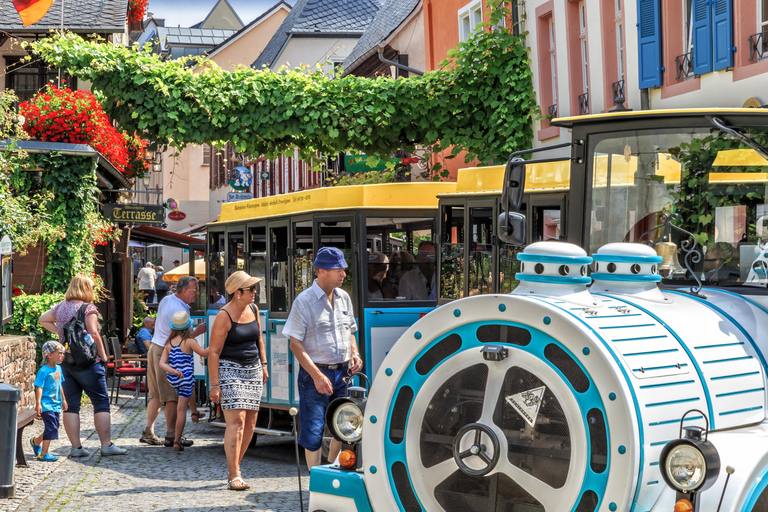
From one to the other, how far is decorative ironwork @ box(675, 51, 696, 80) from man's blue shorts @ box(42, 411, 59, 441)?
8.78 metres

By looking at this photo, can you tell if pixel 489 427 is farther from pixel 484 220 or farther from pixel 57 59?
pixel 57 59

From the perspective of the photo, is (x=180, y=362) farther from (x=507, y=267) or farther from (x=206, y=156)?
(x=206, y=156)

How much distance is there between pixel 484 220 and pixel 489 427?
6.70 metres

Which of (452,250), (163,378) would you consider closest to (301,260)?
(452,250)

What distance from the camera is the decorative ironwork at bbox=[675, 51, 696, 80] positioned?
522 inches

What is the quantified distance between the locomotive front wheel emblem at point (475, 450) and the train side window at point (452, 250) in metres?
6.48

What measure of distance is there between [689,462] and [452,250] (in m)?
7.15

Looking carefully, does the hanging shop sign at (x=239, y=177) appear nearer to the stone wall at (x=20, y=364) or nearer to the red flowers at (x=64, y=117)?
the red flowers at (x=64, y=117)

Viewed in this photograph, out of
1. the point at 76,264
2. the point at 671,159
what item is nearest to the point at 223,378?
the point at 671,159

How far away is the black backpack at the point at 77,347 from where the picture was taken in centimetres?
966

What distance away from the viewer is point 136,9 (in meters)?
23.6

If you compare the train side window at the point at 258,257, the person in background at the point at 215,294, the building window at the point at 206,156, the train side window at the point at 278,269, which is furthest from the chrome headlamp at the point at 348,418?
the building window at the point at 206,156

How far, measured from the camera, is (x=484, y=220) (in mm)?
10352

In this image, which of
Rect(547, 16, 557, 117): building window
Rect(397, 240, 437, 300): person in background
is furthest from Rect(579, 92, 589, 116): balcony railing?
Rect(397, 240, 437, 300): person in background
